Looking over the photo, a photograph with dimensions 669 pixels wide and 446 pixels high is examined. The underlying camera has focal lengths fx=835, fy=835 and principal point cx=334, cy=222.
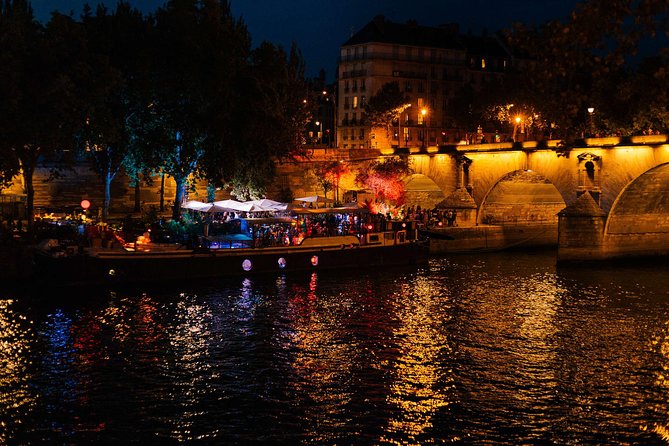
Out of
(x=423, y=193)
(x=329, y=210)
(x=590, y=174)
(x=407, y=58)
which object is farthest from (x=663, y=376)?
(x=407, y=58)

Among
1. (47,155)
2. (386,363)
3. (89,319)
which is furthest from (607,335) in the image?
(47,155)

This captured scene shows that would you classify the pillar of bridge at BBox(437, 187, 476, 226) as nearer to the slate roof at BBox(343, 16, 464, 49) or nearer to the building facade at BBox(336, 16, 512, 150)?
the building facade at BBox(336, 16, 512, 150)

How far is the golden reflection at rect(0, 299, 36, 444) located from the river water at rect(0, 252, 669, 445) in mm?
89

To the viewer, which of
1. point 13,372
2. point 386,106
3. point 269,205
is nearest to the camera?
point 13,372

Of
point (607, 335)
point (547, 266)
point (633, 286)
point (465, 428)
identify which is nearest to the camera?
point (465, 428)

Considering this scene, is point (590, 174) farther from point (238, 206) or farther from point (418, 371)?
point (418, 371)

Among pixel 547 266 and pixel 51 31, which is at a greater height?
pixel 51 31

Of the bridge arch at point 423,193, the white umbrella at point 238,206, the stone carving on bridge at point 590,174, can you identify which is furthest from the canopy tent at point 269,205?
the bridge arch at point 423,193

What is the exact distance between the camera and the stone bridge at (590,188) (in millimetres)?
61750

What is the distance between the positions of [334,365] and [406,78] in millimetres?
98178

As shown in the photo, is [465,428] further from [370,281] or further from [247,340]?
[370,281]

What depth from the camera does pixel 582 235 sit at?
62.2 m

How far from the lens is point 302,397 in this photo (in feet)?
88.5

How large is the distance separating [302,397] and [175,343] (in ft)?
29.8
